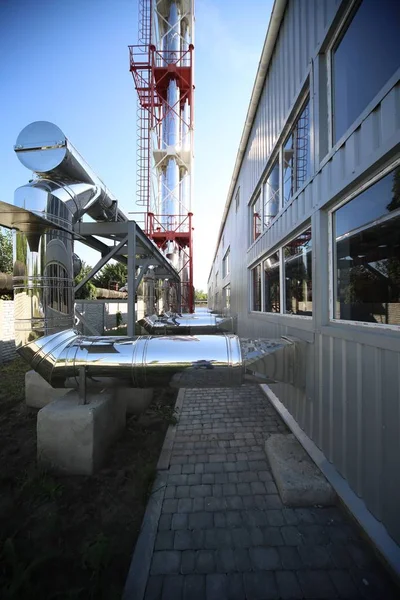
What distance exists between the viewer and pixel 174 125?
12273 millimetres

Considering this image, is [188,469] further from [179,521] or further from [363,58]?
[363,58]

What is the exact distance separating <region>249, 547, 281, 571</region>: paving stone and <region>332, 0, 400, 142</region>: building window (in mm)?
3527

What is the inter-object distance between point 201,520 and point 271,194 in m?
4.75

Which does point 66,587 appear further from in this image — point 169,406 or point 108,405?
point 169,406

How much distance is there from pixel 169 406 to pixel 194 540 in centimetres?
227

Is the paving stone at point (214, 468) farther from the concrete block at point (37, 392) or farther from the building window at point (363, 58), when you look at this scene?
the building window at point (363, 58)

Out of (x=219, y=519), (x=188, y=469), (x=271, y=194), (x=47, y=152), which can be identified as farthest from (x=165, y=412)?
(x=271, y=194)

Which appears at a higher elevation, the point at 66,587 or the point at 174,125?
the point at 174,125

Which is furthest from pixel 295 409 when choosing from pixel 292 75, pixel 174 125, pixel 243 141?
pixel 174 125

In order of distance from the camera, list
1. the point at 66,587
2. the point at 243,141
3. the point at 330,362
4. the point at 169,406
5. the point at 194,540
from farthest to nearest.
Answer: the point at 243,141 → the point at 169,406 → the point at 330,362 → the point at 194,540 → the point at 66,587

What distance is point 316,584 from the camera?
158 cm

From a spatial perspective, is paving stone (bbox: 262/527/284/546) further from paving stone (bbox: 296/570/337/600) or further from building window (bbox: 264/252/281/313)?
building window (bbox: 264/252/281/313)

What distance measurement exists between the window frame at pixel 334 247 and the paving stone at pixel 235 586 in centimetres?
199

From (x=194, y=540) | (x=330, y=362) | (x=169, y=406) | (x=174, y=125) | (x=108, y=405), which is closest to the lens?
(x=194, y=540)
